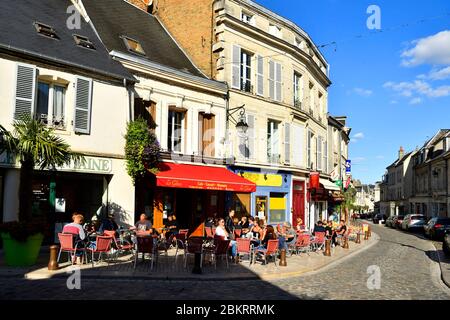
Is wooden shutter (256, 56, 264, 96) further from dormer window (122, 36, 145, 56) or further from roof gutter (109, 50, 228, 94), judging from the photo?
dormer window (122, 36, 145, 56)

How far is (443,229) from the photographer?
23.1 meters

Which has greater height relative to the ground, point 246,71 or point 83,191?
point 246,71

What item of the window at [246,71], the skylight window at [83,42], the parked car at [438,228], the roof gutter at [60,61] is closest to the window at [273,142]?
the window at [246,71]

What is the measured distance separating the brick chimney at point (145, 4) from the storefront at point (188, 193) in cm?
931

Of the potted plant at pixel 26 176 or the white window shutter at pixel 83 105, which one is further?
the white window shutter at pixel 83 105

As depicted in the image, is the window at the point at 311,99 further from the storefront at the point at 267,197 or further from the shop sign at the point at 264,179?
the shop sign at the point at 264,179

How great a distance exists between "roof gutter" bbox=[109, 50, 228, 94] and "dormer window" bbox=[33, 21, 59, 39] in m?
1.79

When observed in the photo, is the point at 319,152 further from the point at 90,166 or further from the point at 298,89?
the point at 90,166

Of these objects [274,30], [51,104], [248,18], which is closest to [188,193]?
[51,104]

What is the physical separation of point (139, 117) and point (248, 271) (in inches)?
245

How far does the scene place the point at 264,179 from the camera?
19.4m

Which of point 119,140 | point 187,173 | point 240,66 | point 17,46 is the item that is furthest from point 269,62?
point 17,46

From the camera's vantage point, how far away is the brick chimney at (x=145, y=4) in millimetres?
20484

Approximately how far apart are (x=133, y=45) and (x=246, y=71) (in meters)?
5.26
